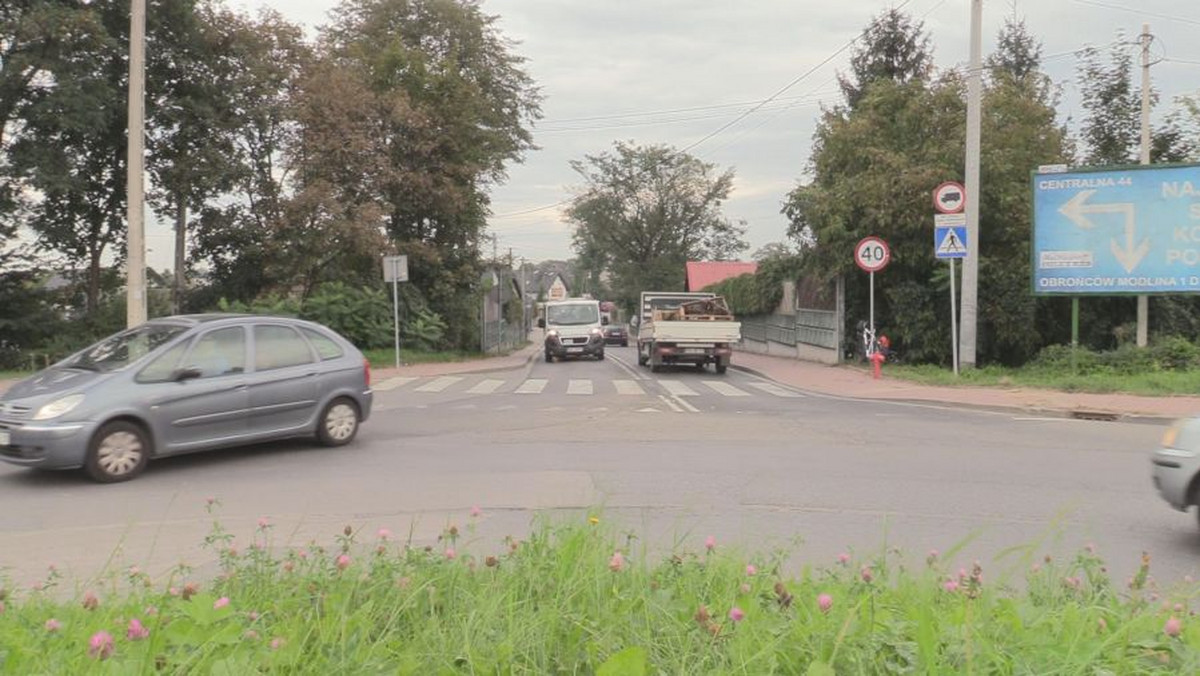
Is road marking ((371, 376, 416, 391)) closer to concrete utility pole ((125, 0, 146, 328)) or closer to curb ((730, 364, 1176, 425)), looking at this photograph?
concrete utility pole ((125, 0, 146, 328))

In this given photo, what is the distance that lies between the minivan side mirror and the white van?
2358 cm

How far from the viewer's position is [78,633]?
109 inches

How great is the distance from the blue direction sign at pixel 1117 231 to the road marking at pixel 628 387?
8538mm

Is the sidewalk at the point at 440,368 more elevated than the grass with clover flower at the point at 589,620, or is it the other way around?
the grass with clover flower at the point at 589,620

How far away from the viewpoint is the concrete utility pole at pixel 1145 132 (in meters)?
16.8

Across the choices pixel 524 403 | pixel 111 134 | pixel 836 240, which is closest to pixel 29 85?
pixel 111 134

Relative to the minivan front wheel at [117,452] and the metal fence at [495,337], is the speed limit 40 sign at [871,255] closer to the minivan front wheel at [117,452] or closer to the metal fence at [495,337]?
the minivan front wheel at [117,452]

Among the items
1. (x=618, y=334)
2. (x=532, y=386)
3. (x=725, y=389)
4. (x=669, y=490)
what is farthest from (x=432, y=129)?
(x=618, y=334)

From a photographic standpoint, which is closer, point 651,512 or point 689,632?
point 689,632

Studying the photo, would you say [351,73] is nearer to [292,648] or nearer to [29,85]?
[29,85]

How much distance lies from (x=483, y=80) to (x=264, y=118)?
12.2 metres

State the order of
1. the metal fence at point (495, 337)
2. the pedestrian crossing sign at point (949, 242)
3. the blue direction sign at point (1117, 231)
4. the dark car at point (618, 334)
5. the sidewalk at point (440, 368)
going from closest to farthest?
the blue direction sign at point (1117, 231) → the pedestrian crossing sign at point (949, 242) → the sidewalk at point (440, 368) → the metal fence at point (495, 337) → the dark car at point (618, 334)

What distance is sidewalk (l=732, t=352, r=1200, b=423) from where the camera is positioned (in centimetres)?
1256

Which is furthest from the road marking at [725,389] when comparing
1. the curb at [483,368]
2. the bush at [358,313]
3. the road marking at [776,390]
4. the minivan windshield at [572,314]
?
the minivan windshield at [572,314]
